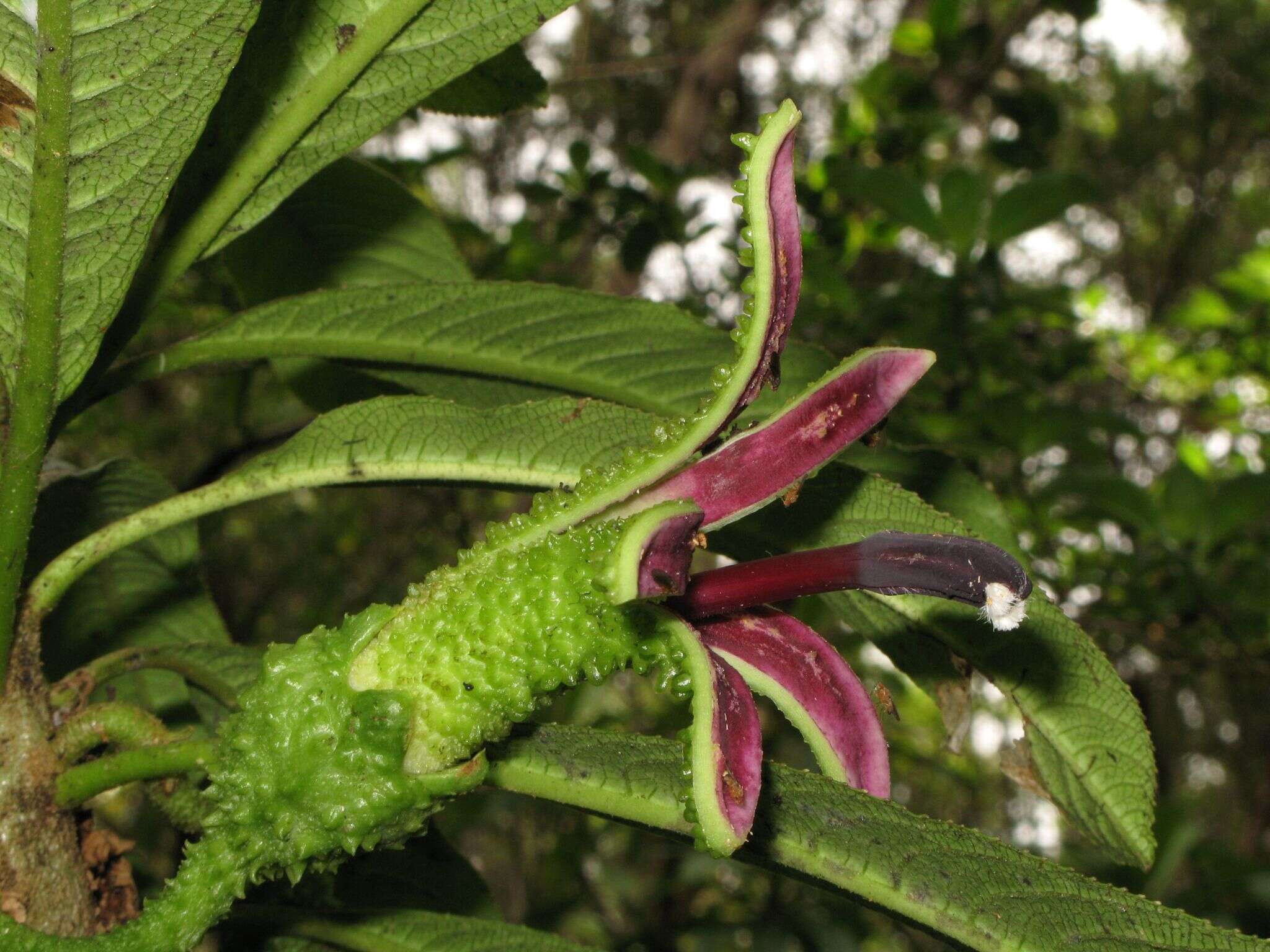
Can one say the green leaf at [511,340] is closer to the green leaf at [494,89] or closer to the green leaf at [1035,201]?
the green leaf at [494,89]

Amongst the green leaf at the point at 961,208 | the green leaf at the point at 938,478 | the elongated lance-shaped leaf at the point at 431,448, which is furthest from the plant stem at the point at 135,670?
the green leaf at the point at 961,208

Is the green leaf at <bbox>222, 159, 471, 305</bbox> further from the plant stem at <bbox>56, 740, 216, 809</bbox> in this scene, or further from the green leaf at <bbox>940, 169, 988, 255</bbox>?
the green leaf at <bbox>940, 169, 988, 255</bbox>

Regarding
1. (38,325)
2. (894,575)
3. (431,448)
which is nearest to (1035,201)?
(431,448)

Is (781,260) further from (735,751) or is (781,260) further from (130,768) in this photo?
(130,768)

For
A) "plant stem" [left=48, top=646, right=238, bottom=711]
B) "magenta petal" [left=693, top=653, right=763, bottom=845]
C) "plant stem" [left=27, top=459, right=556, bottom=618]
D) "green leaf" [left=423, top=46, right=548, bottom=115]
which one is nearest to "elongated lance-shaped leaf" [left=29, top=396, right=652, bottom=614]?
→ "plant stem" [left=27, top=459, right=556, bottom=618]

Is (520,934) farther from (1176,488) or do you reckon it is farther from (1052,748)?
(1176,488)

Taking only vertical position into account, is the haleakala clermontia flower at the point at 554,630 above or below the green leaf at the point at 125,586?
above
